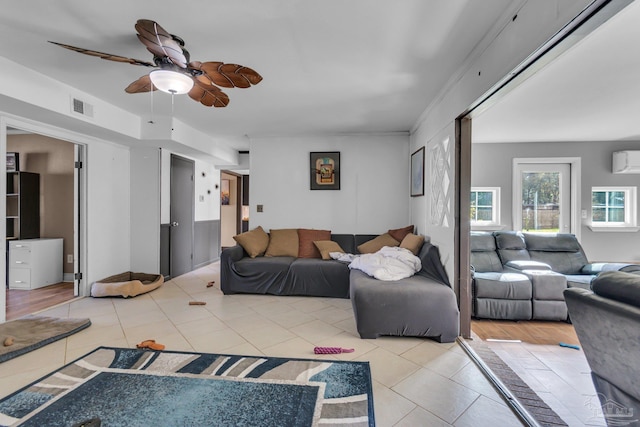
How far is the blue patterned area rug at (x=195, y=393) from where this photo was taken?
1.65m

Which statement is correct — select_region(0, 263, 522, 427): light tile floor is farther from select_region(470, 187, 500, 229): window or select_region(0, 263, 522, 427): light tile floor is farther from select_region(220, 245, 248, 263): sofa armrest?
select_region(470, 187, 500, 229): window

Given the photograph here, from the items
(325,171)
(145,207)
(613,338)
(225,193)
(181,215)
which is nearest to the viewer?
(613,338)

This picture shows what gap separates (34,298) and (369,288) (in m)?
4.21

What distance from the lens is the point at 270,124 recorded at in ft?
14.5

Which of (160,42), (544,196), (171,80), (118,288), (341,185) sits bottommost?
(118,288)

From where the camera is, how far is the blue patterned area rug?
5.41 feet

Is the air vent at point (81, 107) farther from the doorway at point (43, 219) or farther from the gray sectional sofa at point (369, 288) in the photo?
the gray sectional sofa at point (369, 288)

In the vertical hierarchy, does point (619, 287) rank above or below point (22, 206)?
below

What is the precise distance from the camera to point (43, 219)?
479cm

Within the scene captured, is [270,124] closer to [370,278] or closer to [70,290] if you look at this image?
[370,278]

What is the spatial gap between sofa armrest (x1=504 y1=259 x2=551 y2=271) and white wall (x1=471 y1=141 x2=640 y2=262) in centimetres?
117

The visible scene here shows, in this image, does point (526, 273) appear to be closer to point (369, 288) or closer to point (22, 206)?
point (369, 288)

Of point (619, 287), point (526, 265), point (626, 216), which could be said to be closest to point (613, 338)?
point (619, 287)

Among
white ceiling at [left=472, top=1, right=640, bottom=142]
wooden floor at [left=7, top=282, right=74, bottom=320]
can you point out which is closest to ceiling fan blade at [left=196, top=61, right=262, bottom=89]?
white ceiling at [left=472, top=1, right=640, bottom=142]
